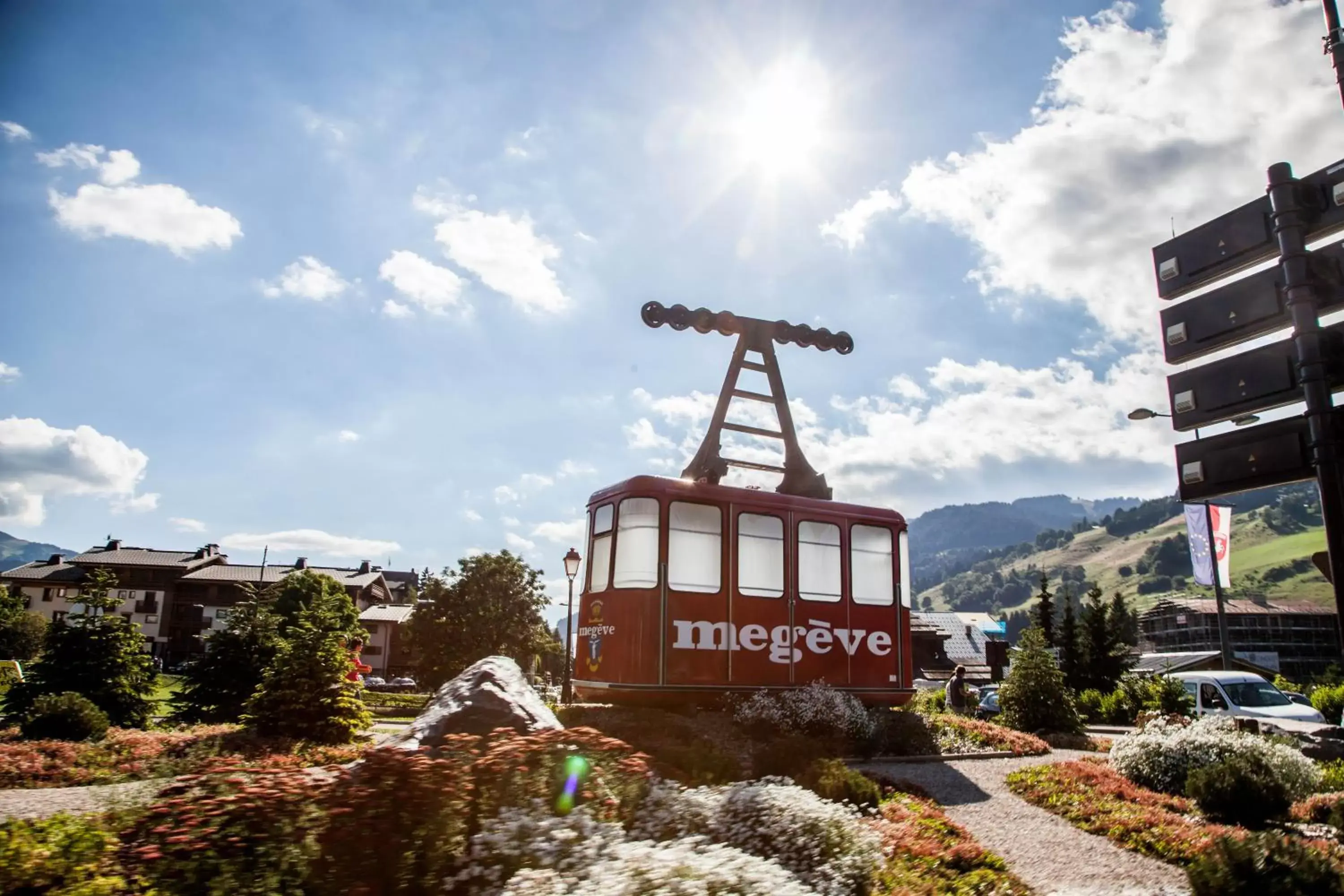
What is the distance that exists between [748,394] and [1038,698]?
31.5 feet

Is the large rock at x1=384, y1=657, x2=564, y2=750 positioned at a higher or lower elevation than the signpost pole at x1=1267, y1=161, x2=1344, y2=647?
lower

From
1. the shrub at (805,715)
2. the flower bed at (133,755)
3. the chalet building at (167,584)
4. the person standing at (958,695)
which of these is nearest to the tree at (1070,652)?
the person standing at (958,695)

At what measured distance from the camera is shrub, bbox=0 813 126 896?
5.01 metres

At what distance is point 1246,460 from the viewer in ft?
20.9

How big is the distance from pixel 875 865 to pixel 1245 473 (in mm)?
4355

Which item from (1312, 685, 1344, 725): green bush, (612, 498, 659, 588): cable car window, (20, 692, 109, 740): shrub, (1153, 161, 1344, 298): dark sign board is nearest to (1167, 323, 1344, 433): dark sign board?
(1153, 161, 1344, 298): dark sign board

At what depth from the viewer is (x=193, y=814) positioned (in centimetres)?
557

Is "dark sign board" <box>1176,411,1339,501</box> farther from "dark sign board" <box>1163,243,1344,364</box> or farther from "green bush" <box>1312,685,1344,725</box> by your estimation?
"green bush" <box>1312,685,1344,725</box>

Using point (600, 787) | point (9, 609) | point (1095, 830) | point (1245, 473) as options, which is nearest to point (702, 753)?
point (600, 787)

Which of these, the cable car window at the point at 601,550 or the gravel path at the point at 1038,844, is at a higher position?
the cable car window at the point at 601,550

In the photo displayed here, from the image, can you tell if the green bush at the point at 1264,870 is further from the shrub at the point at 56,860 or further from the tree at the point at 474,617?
the tree at the point at 474,617

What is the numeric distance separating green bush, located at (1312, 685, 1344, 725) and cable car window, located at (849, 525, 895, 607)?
17094 millimetres

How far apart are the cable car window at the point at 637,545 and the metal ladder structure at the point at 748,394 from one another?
1548 millimetres

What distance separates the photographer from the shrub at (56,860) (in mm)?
5012
